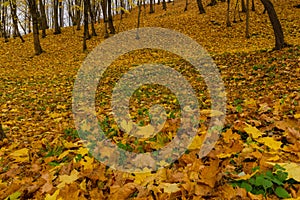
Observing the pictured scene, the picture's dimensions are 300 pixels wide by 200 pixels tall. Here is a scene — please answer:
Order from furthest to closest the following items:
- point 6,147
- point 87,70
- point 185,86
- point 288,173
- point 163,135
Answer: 1. point 87,70
2. point 185,86
3. point 6,147
4. point 163,135
5. point 288,173

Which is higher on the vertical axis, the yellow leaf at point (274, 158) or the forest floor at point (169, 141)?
the yellow leaf at point (274, 158)

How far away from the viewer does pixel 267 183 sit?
1957mm

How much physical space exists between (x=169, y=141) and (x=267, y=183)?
151 cm

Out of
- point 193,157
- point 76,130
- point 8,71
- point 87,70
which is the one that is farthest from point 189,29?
point 193,157

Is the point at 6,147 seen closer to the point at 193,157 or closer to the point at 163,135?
the point at 163,135

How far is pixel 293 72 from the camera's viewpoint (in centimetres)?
732

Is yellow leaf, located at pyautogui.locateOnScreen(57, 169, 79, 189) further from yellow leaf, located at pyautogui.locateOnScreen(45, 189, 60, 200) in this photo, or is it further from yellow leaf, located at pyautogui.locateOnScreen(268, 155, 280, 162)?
yellow leaf, located at pyautogui.locateOnScreen(268, 155, 280, 162)

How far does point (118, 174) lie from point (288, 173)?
1497 millimetres

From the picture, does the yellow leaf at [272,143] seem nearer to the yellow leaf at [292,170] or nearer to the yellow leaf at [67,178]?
the yellow leaf at [292,170]

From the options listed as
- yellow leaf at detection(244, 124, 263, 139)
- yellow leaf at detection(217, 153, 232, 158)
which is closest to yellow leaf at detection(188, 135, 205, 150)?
yellow leaf at detection(217, 153, 232, 158)

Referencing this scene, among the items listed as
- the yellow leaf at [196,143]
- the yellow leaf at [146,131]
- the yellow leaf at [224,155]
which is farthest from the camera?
the yellow leaf at [146,131]

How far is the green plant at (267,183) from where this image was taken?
→ 1.94m

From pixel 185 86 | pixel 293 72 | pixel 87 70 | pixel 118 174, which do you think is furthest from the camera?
pixel 87 70


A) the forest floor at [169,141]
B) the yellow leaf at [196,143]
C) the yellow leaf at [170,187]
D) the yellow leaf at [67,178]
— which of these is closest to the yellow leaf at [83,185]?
the forest floor at [169,141]
